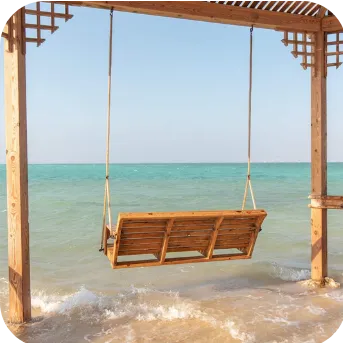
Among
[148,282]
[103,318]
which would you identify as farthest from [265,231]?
[103,318]

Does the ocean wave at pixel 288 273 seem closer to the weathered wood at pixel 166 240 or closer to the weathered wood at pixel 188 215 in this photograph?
the weathered wood at pixel 188 215

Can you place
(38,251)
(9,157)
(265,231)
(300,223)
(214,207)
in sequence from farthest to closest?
1. (214,207)
2. (300,223)
3. (265,231)
4. (38,251)
5. (9,157)

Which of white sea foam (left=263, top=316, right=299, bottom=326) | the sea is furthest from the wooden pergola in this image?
white sea foam (left=263, top=316, right=299, bottom=326)

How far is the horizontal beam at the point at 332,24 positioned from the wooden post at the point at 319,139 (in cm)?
9

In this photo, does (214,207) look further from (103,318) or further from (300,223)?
(103,318)

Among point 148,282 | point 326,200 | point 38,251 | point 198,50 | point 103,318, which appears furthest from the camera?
point 198,50

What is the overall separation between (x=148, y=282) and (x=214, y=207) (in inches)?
477

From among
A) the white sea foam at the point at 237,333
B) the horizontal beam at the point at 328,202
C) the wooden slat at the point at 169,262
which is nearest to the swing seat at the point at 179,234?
the wooden slat at the point at 169,262

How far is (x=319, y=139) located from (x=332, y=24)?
4.60 feet

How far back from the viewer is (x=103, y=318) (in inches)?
175

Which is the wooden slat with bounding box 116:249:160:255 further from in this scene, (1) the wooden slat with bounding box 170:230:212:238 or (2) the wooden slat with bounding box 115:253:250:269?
(1) the wooden slat with bounding box 170:230:212:238

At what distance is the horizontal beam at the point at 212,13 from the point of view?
4.19m

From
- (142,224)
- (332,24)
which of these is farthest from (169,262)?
(332,24)

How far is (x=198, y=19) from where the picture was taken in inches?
178
